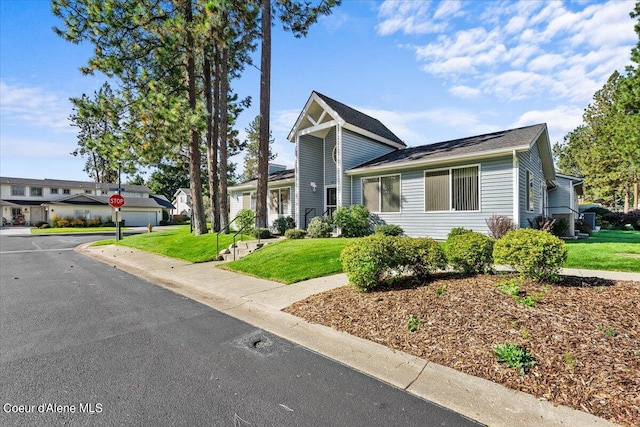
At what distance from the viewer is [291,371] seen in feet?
10.6

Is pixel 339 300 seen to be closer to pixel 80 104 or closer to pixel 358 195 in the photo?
pixel 358 195

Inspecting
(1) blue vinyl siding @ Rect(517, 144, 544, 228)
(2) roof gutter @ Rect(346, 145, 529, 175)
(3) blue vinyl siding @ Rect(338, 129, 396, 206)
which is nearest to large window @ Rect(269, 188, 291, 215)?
(3) blue vinyl siding @ Rect(338, 129, 396, 206)

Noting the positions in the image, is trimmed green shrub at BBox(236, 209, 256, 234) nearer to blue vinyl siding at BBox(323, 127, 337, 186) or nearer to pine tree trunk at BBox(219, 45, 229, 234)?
pine tree trunk at BBox(219, 45, 229, 234)

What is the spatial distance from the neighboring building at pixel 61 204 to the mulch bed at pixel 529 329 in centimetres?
4667

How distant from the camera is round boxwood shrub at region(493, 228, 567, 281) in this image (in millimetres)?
4703

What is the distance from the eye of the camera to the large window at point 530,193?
11.8 meters

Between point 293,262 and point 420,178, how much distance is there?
7002 mm

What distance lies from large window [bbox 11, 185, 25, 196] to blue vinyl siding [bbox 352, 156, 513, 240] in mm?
56504

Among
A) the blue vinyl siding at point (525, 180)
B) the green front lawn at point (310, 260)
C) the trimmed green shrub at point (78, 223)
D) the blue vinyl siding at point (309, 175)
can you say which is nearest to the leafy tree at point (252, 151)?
the trimmed green shrub at point (78, 223)

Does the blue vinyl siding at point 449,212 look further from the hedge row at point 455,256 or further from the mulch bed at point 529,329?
the mulch bed at point 529,329

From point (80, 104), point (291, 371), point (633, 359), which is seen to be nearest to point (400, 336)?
point (291, 371)

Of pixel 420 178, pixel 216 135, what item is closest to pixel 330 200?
pixel 420 178

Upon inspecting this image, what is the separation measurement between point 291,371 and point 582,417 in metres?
2.57

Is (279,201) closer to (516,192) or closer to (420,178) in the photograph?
(420,178)
